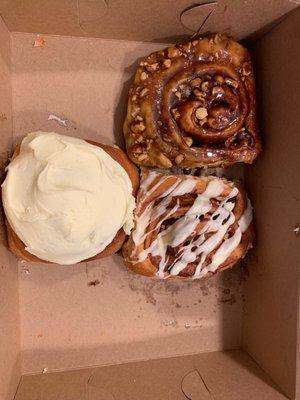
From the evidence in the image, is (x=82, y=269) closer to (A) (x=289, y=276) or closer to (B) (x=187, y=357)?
(B) (x=187, y=357)

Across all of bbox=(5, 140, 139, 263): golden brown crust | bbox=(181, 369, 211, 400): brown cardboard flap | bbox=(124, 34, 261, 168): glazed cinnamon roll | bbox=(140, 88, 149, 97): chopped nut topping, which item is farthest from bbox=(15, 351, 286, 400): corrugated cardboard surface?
bbox=(140, 88, 149, 97): chopped nut topping

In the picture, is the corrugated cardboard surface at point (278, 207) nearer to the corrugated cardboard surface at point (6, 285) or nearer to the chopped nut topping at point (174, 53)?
the chopped nut topping at point (174, 53)

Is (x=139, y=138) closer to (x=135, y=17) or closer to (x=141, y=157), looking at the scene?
(x=141, y=157)

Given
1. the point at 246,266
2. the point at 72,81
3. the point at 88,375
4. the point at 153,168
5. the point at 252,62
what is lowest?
the point at 88,375

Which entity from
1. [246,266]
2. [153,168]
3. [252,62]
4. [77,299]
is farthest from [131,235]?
[252,62]

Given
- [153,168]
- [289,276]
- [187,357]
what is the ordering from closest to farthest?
1. [289,276]
2. [153,168]
3. [187,357]

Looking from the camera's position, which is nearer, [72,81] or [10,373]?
[10,373]

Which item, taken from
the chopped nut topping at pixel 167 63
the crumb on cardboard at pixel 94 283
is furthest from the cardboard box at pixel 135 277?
the chopped nut topping at pixel 167 63
